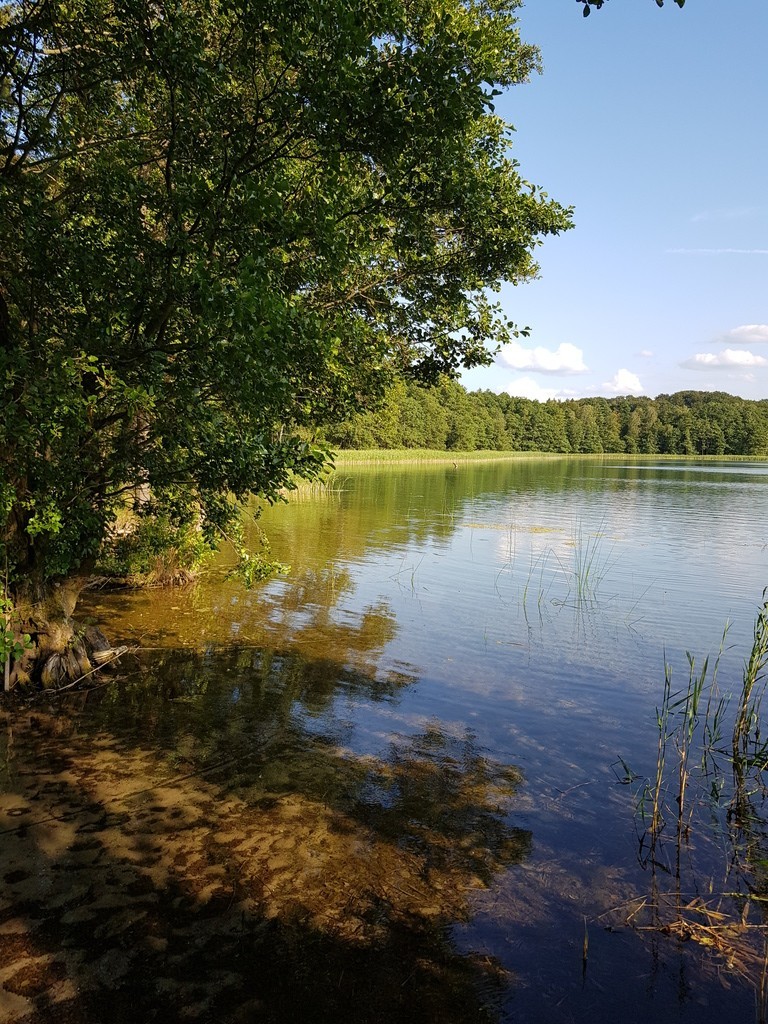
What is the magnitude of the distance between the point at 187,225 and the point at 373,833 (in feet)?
30.4

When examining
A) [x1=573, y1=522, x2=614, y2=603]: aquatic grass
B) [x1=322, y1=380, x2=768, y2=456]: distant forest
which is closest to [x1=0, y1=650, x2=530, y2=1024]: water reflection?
[x1=573, y1=522, x2=614, y2=603]: aquatic grass

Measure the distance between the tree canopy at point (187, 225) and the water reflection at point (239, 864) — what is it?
126 inches

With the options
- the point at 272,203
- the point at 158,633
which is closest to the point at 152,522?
the point at 158,633

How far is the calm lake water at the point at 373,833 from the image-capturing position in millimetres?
5055

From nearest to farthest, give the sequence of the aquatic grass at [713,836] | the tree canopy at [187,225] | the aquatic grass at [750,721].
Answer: the aquatic grass at [713,836] → the tree canopy at [187,225] → the aquatic grass at [750,721]

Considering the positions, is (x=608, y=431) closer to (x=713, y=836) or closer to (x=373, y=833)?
(x=713, y=836)

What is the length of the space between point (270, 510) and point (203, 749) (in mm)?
30641

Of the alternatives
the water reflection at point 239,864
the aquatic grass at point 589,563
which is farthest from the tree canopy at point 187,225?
the aquatic grass at point 589,563

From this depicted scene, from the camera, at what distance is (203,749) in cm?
878

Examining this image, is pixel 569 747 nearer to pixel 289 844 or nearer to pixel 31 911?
pixel 289 844

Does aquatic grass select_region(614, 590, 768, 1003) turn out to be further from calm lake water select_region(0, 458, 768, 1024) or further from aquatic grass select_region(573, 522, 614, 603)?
aquatic grass select_region(573, 522, 614, 603)

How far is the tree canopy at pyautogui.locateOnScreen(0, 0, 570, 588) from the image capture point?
23.6 feet

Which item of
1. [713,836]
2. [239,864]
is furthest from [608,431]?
[239,864]

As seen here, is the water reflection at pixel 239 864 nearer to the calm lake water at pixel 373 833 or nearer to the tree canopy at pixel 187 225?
the calm lake water at pixel 373 833
